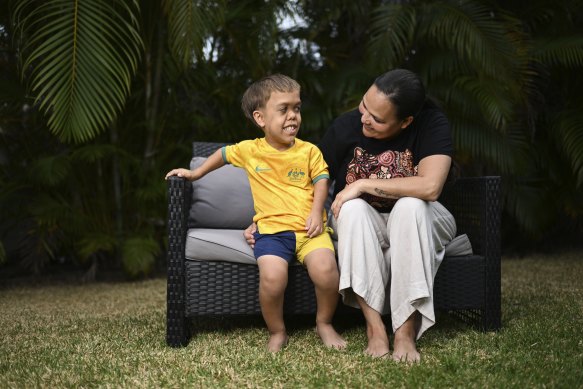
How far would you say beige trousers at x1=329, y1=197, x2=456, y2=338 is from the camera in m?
2.22

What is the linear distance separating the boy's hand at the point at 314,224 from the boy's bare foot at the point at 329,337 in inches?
14.6

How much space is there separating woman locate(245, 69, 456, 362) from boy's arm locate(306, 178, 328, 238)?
6 centimetres

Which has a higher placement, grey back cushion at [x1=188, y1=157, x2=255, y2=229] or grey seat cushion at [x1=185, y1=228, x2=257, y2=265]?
grey back cushion at [x1=188, y1=157, x2=255, y2=229]

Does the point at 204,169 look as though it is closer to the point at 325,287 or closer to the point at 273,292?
the point at 273,292

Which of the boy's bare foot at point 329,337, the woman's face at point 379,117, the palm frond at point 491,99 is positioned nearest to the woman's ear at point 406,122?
the woman's face at point 379,117

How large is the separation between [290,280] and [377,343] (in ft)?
1.46

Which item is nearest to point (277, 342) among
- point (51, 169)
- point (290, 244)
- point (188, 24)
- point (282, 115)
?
point (290, 244)

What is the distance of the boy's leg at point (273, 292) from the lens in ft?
7.54

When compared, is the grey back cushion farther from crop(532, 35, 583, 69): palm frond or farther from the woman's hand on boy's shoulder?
crop(532, 35, 583, 69): palm frond

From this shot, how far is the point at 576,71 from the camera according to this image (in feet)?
16.8

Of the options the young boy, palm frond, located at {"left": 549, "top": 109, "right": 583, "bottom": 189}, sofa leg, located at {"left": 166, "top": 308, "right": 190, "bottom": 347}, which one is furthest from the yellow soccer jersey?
palm frond, located at {"left": 549, "top": 109, "right": 583, "bottom": 189}

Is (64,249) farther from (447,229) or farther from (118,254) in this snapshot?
(447,229)

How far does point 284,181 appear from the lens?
2.51m

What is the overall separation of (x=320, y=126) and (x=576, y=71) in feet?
7.71
